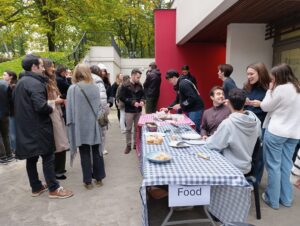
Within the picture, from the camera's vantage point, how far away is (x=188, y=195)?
7.40ft

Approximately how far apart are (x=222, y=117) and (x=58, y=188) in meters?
2.32

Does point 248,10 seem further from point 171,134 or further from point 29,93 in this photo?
point 29,93

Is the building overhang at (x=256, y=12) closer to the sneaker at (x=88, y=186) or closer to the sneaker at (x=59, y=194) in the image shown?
the sneaker at (x=88, y=186)

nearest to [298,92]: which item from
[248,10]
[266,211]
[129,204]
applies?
[266,211]

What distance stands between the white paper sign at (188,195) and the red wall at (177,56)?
6.85 m

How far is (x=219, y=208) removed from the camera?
103 inches

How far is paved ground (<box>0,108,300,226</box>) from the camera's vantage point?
2920 millimetres

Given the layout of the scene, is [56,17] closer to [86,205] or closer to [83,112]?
[83,112]

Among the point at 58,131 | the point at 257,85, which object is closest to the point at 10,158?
the point at 58,131

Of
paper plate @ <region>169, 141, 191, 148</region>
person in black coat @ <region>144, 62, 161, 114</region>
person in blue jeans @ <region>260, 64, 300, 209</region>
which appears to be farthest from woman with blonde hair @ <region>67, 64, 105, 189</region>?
person in black coat @ <region>144, 62, 161, 114</region>

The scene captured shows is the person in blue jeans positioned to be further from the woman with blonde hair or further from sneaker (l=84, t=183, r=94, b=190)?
sneaker (l=84, t=183, r=94, b=190)

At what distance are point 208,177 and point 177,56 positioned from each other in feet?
23.6

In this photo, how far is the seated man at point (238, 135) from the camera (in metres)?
2.62

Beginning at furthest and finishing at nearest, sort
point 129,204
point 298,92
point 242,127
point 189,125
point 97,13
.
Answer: point 97,13 → point 189,125 → point 129,204 → point 298,92 → point 242,127
